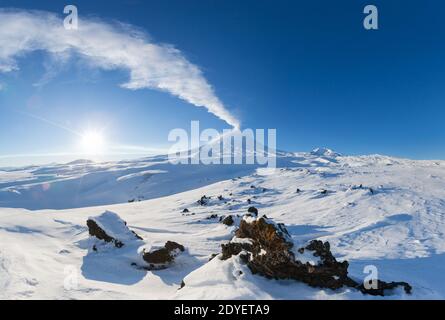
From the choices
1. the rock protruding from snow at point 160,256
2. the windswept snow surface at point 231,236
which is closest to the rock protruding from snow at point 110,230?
the windswept snow surface at point 231,236

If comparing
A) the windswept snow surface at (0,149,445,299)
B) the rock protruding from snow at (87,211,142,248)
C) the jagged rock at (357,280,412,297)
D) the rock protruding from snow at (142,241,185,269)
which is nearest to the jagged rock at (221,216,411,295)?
the jagged rock at (357,280,412,297)

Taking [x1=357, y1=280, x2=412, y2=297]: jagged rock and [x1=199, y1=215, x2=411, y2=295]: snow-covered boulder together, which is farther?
[x1=199, y1=215, x2=411, y2=295]: snow-covered boulder

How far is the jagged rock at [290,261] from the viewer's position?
918 centimetres

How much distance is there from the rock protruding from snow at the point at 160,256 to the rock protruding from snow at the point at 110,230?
2977mm

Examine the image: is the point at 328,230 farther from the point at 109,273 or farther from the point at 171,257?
the point at 109,273

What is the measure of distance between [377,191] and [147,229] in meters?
22.8

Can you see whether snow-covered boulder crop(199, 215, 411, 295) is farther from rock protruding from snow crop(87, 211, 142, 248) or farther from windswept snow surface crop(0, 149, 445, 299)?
rock protruding from snow crop(87, 211, 142, 248)

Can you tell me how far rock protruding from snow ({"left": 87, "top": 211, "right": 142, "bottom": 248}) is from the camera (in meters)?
18.3

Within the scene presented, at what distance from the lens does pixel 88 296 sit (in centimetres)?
1023

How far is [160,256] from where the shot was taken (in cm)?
1572

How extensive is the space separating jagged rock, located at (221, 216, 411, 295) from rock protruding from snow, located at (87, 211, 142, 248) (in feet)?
30.0

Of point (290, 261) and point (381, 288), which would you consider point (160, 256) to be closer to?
point (290, 261)

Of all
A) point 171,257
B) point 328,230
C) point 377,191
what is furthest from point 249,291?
point 377,191

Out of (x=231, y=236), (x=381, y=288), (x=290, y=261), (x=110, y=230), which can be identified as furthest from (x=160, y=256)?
(x=381, y=288)
